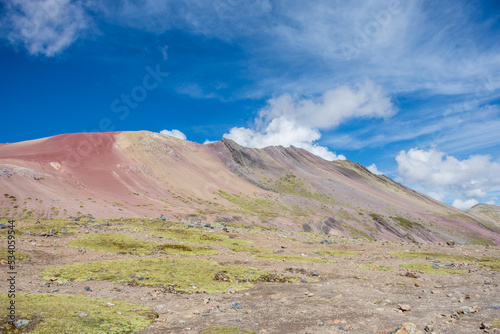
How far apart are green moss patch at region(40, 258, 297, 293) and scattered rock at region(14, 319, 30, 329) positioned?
7.74 m

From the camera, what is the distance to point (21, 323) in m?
9.06

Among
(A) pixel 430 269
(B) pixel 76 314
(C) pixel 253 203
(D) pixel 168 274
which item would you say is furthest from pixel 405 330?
(C) pixel 253 203

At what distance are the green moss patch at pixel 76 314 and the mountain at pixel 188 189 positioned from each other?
44.6 m

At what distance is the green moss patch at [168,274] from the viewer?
1700 cm

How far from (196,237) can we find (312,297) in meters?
21.9

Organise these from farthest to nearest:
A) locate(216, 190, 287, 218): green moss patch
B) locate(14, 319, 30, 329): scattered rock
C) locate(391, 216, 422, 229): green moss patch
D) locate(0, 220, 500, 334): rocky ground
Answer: locate(391, 216, 422, 229): green moss patch
locate(216, 190, 287, 218): green moss patch
locate(0, 220, 500, 334): rocky ground
locate(14, 319, 30, 329): scattered rock

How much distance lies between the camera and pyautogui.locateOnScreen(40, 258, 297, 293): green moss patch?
17000 mm

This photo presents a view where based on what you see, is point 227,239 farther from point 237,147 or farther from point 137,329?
point 237,147

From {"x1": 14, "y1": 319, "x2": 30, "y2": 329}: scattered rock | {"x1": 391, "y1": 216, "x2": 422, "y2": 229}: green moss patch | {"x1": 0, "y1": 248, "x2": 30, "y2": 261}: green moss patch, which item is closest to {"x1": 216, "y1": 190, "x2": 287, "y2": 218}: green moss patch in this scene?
{"x1": 391, "y1": 216, "x2": 422, "y2": 229}: green moss patch

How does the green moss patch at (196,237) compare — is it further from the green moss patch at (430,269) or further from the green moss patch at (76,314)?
the green moss patch at (76,314)

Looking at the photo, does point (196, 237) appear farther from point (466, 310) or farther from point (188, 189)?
point (188, 189)

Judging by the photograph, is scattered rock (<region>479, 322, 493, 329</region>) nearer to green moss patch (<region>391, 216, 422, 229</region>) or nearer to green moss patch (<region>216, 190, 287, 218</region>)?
green moss patch (<region>216, 190, 287, 218</region>)

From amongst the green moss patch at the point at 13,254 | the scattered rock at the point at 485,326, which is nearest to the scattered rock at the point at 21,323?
the green moss patch at the point at 13,254

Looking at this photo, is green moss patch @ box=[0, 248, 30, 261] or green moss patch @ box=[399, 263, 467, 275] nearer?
green moss patch @ box=[0, 248, 30, 261]
